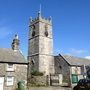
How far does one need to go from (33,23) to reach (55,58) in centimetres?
1223

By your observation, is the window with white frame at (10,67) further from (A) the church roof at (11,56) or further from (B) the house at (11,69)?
(A) the church roof at (11,56)

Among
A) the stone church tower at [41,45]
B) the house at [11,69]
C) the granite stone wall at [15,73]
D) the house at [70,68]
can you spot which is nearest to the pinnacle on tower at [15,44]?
the house at [11,69]

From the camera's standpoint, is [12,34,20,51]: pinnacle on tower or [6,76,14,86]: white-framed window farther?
[12,34,20,51]: pinnacle on tower

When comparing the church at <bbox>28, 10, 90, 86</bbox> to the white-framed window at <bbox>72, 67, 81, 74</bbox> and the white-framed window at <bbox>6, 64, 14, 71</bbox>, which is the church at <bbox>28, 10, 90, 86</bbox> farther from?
the white-framed window at <bbox>6, 64, 14, 71</bbox>

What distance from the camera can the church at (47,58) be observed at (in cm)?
4956

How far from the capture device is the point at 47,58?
5269 centimetres

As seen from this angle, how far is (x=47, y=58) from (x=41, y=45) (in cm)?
397

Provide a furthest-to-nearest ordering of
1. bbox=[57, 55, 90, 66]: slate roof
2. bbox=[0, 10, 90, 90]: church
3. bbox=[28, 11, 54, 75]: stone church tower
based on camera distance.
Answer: bbox=[28, 11, 54, 75]: stone church tower
bbox=[57, 55, 90, 66]: slate roof
bbox=[0, 10, 90, 90]: church

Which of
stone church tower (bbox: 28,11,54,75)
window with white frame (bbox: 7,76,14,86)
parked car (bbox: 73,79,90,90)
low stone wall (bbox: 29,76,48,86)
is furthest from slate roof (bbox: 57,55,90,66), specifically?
parked car (bbox: 73,79,90,90)

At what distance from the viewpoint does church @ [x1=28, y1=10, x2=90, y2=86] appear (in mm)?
49562

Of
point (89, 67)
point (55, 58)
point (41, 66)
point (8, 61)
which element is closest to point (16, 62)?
point (8, 61)

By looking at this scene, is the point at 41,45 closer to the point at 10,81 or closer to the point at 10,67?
the point at 10,67

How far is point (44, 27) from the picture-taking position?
55031mm

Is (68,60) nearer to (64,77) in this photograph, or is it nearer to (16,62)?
(64,77)
